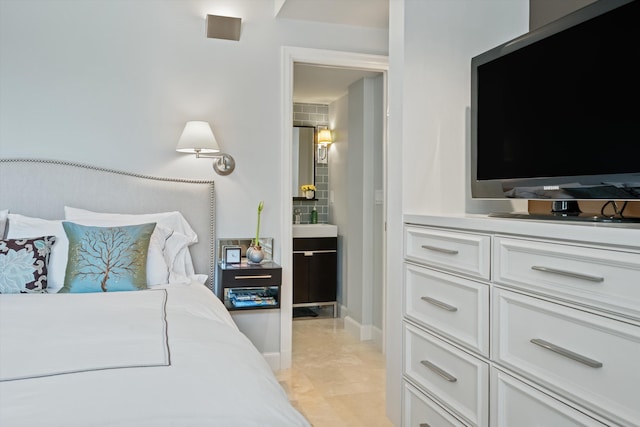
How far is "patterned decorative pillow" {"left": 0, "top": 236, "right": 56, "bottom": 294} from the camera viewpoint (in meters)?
2.49

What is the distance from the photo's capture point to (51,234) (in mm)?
2805

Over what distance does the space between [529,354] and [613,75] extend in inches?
35.4

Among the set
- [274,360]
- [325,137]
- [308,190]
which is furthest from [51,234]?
[325,137]

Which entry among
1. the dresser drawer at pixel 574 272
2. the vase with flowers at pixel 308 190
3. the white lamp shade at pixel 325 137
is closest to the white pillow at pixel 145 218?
the dresser drawer at pixel 574 272

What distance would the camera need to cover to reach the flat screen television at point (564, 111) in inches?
58.5

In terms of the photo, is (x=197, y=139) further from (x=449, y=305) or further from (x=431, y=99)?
(x=449, y=305)

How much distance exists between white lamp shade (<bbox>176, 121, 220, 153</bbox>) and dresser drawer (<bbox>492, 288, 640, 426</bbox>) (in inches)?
82.8

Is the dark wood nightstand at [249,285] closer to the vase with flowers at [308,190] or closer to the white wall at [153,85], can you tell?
the white wall at [153,85]

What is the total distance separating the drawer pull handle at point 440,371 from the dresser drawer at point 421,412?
145 millimetres

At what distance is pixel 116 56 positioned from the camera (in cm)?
324

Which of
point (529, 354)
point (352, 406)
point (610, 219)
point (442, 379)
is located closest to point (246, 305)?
point (352, 406)

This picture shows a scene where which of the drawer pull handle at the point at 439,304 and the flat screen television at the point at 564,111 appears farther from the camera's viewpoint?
the drawer pull handle at the point at 439,304

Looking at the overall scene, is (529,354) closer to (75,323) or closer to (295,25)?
(75,323)

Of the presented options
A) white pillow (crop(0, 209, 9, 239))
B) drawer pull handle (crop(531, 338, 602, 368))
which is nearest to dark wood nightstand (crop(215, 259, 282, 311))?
white pillow (crop(0, 209, 9, 239))
